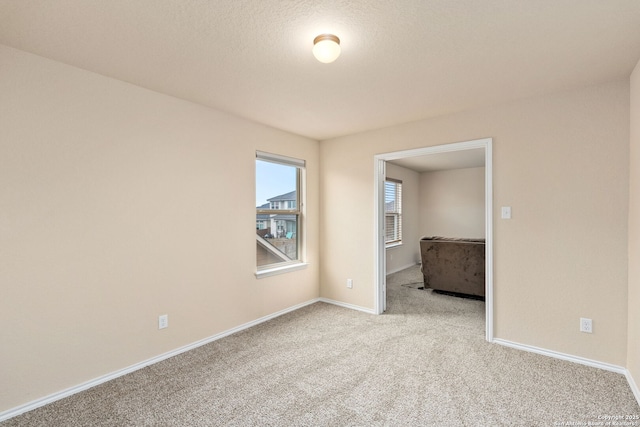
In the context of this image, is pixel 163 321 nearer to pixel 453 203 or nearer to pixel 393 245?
pixel 393 245

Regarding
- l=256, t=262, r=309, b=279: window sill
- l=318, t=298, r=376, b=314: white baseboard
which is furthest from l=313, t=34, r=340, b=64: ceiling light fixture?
l=318, t=298, r=376, b=314: white baseboard

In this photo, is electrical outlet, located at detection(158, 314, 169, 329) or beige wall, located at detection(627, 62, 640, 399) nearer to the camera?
beige wall, located at detection(627, 62, 640, 399)

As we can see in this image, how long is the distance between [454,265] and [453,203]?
3.28 meters

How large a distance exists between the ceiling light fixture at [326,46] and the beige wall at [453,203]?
6291mm

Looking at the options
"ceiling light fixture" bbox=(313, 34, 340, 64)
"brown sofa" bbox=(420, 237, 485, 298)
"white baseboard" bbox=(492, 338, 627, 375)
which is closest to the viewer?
"ceiling light fixture" bbox=(313, 34, 340, 64)

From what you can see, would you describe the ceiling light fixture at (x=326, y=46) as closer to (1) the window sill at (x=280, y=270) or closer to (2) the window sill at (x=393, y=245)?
(1) the window sill at (x=280, y=270)

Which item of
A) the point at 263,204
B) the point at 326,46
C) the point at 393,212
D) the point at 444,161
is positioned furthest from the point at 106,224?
the point at 444,161

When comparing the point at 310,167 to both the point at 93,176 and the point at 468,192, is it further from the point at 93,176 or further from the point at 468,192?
the point at 468,192

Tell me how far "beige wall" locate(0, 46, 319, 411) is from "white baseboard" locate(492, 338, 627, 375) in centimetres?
270

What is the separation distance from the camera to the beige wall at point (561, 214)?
246cm

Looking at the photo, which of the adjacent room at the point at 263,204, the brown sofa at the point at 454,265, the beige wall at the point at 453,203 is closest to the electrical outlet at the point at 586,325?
the adjacent room at the point at 263,204

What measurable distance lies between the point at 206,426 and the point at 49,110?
7.69 feet

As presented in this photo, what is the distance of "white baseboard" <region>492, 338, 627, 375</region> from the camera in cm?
246

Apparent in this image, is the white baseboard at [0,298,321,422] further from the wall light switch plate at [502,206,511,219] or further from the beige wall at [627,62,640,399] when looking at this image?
the beige wall at [627,62,640,399]
